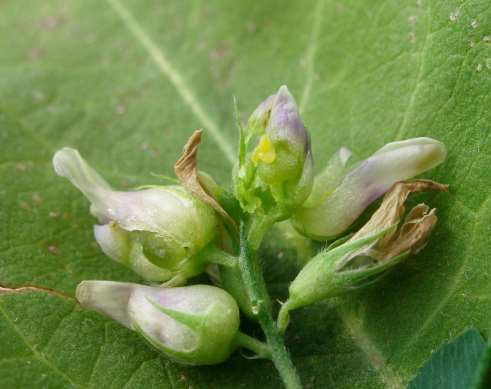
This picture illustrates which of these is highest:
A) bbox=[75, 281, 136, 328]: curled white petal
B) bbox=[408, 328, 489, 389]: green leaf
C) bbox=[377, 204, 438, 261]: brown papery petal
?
bbox=[75, 281, 136, 328]: curled white petal

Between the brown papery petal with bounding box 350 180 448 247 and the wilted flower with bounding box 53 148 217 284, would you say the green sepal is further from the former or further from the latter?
the brown papery petal with bounding box 350 180 448 247

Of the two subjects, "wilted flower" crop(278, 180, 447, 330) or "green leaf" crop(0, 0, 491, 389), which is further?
"green leaf" crop(0, 0, 491, 389)

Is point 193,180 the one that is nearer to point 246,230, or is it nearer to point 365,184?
point 246,230

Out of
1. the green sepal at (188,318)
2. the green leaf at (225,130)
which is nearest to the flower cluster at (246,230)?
the green sepal at (188,318)

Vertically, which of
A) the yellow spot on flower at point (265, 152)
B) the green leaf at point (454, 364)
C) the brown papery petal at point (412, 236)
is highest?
the yellow spot on flower at point (265, 152)

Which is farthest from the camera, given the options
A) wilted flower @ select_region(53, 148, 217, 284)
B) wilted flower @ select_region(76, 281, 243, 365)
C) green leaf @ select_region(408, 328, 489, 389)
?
wilted flower @ select_region(53, 148, 217, 284)

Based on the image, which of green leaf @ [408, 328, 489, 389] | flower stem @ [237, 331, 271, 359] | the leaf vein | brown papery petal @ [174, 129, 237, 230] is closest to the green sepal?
flower stem @ [237, 331, 271, 359]

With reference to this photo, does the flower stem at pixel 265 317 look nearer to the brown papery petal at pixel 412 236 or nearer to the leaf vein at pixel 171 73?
the brown papery petal at pixel 412 236
